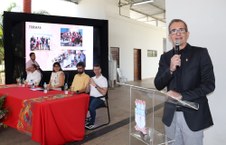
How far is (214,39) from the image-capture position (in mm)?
2215

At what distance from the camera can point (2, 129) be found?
145 inches

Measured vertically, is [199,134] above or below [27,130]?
above

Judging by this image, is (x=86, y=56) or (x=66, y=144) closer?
(x=66, y=144)

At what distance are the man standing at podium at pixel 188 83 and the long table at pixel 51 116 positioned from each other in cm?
167

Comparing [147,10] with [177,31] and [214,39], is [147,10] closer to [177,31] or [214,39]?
[214,39]

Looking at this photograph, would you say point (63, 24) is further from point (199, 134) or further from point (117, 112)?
point (199, 134)

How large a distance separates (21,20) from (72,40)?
1.39 meters

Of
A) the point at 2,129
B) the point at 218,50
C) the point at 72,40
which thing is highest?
the point at 72,40

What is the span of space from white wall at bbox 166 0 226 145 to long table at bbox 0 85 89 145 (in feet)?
5.56

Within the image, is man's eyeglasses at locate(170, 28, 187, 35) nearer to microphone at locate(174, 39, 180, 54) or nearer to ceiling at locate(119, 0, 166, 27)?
microphone at locate(174, 39, 180, 54)

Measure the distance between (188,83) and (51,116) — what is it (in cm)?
185

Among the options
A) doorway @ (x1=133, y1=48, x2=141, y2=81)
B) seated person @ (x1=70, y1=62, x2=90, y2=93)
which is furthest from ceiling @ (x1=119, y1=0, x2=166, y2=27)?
seated person @ (x1=70, y1=62, x2=90, y2=93)

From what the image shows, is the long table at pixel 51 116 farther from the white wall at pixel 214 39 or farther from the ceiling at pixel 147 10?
the ceiling at pixel 147 10

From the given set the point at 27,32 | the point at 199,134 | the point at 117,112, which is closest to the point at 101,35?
the point at 27,32
